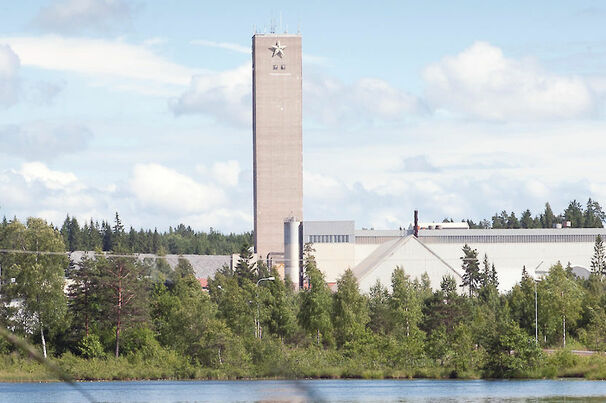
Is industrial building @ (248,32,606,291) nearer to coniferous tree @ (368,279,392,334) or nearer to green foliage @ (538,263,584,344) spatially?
coniferous tree @ (368,279,392,334)

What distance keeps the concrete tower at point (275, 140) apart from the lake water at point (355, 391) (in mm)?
95044

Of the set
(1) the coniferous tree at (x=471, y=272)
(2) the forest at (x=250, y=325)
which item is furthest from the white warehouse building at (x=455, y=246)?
(2) the forest at (x=250, y=325)

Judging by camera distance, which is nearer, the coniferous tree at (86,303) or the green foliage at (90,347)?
the green foliage at (90,347)

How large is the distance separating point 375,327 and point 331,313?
4057 millimetres

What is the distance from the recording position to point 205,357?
77125 millimetres

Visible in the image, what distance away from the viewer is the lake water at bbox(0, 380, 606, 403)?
5375 centimetres

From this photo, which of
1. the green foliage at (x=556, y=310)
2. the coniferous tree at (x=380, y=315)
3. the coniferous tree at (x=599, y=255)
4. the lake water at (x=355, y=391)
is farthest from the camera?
the coniferous tree at (x=599, y=255)

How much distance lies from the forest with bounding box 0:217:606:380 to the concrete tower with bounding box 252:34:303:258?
72880mm

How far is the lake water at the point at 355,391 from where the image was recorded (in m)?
53.8

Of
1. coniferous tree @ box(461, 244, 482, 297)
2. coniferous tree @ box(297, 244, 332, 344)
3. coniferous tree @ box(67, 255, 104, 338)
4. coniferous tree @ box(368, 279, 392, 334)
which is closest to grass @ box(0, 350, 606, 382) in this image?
coniferous tree @ box(67, 255, 104, 338)

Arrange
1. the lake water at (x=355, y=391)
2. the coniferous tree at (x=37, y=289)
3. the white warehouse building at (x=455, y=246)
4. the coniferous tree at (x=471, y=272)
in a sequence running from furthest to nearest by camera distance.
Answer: the white warehouse building at (x=455, y=246)
the coniferous tree at (x=471, y=272)
the coniferous tree at (x=37, y=289)
the lake water at (x=355, y=391)

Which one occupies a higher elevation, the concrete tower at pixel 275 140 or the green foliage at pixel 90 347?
the concrete tower at pixel 275 140

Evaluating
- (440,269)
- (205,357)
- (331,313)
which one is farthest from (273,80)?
(205,357)

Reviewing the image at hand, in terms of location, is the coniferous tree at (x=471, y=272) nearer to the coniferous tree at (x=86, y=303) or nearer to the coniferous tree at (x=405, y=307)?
the coniferous tree at (x=405, y=307)
